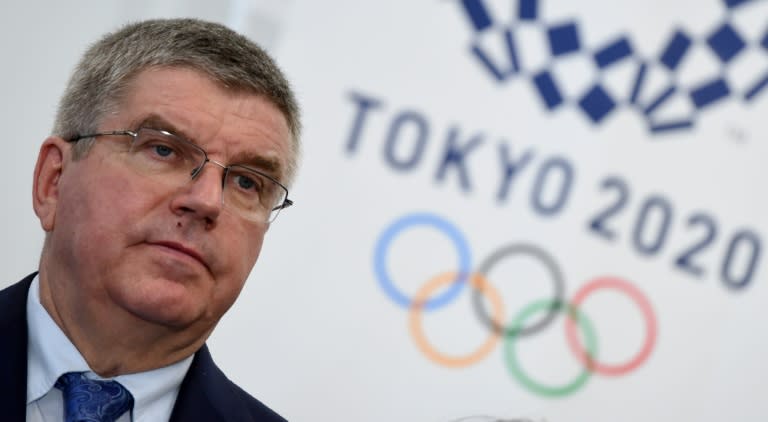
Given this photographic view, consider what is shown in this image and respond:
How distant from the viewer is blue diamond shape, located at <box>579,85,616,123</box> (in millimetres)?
2133

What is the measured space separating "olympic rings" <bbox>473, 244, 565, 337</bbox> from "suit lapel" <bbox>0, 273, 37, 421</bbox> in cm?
105

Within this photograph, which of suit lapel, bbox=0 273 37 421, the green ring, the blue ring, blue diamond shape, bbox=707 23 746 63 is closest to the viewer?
suit lapel, bbox=0 273 37 421

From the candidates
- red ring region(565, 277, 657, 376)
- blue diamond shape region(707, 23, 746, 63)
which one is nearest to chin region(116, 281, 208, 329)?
red ring region(565, 277, 657, 376)

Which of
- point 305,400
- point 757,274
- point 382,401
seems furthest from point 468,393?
point 757,274

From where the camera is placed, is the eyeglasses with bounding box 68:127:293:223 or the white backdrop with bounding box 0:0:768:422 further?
the white backdrop with bounding box 0:0:768:422

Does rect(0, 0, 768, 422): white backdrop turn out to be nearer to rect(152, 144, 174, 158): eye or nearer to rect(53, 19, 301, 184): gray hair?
rect(53, 19, 301, 184): gray hair

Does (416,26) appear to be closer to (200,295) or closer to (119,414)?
(200,295)

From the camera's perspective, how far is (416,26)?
6.47 ft

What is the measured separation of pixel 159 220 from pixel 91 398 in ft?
0.82

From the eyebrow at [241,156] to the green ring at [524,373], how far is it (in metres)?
0.90

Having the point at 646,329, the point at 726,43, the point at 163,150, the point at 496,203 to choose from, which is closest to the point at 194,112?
the point at 163,150

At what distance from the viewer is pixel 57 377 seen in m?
1.20

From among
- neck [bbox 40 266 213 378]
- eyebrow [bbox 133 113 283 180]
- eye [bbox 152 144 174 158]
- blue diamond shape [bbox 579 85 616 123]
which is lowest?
→ neck [bbox 40 266 213 378]

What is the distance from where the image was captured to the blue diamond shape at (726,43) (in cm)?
223
